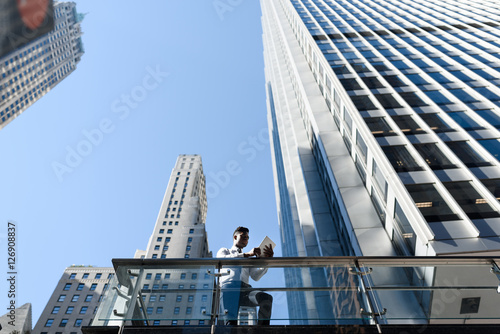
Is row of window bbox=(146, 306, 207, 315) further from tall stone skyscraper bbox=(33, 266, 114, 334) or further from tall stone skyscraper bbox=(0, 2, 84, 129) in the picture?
tall stone skyscraper bbox=(0, 2, 84, 129)

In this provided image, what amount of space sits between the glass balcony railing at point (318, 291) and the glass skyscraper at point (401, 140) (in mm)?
89

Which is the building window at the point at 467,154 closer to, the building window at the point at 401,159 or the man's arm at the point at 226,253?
the building window at the point at 401,159

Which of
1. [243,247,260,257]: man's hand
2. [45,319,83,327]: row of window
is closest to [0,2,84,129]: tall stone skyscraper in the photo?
[45,319,83,327]: row of window

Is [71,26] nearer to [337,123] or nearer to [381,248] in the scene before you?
[337,123]

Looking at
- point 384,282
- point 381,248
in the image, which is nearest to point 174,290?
point 384,282

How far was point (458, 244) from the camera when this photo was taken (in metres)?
12.5

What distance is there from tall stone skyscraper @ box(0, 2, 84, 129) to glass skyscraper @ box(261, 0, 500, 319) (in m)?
70.7

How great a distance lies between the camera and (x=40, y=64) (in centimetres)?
9619

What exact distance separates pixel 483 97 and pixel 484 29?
18.4 meters

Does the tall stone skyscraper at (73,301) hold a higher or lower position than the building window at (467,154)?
higher

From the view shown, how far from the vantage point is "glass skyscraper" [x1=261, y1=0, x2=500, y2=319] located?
13.6 m

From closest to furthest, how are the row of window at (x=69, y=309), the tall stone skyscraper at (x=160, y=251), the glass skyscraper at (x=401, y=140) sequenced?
1. the glass skyscraper at (x=401, y=140)
2. the tall stone skyscraper at (x=160, y=251)
3. the row of window at (x=69, y=309)

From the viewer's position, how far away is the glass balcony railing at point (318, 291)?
5.24m

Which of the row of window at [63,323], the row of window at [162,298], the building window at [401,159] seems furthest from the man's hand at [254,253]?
the row of window at [63,323]
